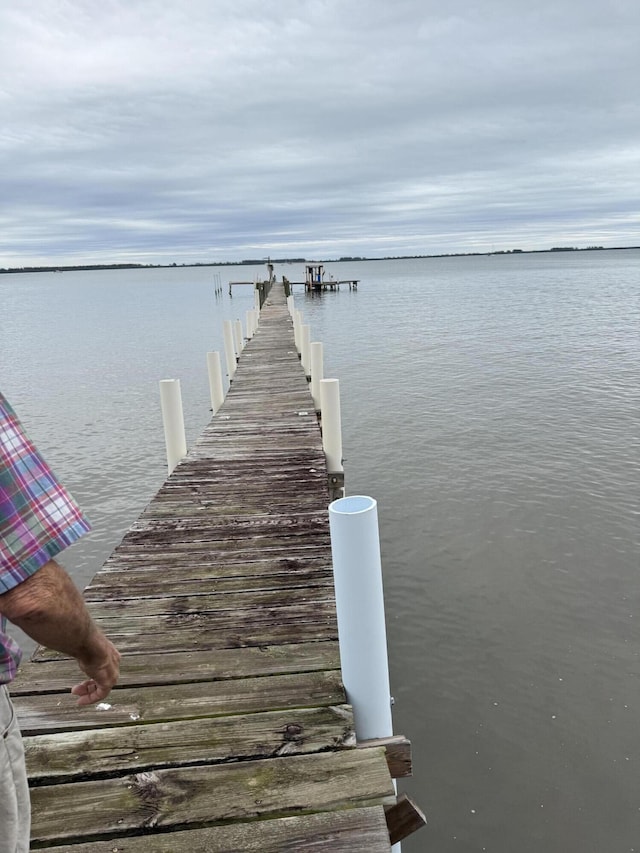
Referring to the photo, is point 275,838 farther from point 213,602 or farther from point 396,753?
point 213,602

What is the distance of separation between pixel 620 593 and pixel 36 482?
6722 millimetres

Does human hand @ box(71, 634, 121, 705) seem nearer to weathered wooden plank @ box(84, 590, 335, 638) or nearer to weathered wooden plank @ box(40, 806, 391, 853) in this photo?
weathered wooden plank @ box(40, 806, 391, 853)

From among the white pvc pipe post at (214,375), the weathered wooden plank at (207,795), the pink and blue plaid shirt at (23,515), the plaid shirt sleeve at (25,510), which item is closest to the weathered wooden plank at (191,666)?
the weathered wooden plank at (207,795)

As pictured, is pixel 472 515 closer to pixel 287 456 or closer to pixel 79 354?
pixel 287 456

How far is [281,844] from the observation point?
212 cm

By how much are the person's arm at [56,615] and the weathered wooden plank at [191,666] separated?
1560mm

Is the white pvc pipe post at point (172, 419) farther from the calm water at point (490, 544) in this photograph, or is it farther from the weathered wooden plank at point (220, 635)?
the weathered wooden plank at point (220, 635)

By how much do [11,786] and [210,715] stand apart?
4.30ft

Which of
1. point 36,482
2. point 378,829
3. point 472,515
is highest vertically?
point 36,482

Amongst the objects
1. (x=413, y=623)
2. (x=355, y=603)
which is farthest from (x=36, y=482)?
(x=413, y=623)

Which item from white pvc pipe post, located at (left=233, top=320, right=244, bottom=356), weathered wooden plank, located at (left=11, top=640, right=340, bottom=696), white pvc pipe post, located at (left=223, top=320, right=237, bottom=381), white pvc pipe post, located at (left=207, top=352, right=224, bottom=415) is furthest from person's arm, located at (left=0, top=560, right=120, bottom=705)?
white pvc pipe post, located at (left=233, top=320, right=244, bottom=356)

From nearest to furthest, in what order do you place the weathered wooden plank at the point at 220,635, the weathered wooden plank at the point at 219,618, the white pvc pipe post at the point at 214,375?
the weathered wooden plank at the point at 220,635 → the weathered wooden plank at the point at 219,618 → the white pvc pipe post at the point at 214,375

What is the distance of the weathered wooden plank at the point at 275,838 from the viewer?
2104mm

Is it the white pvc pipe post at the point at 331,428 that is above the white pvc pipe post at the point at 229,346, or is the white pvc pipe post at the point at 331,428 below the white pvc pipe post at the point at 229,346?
below
